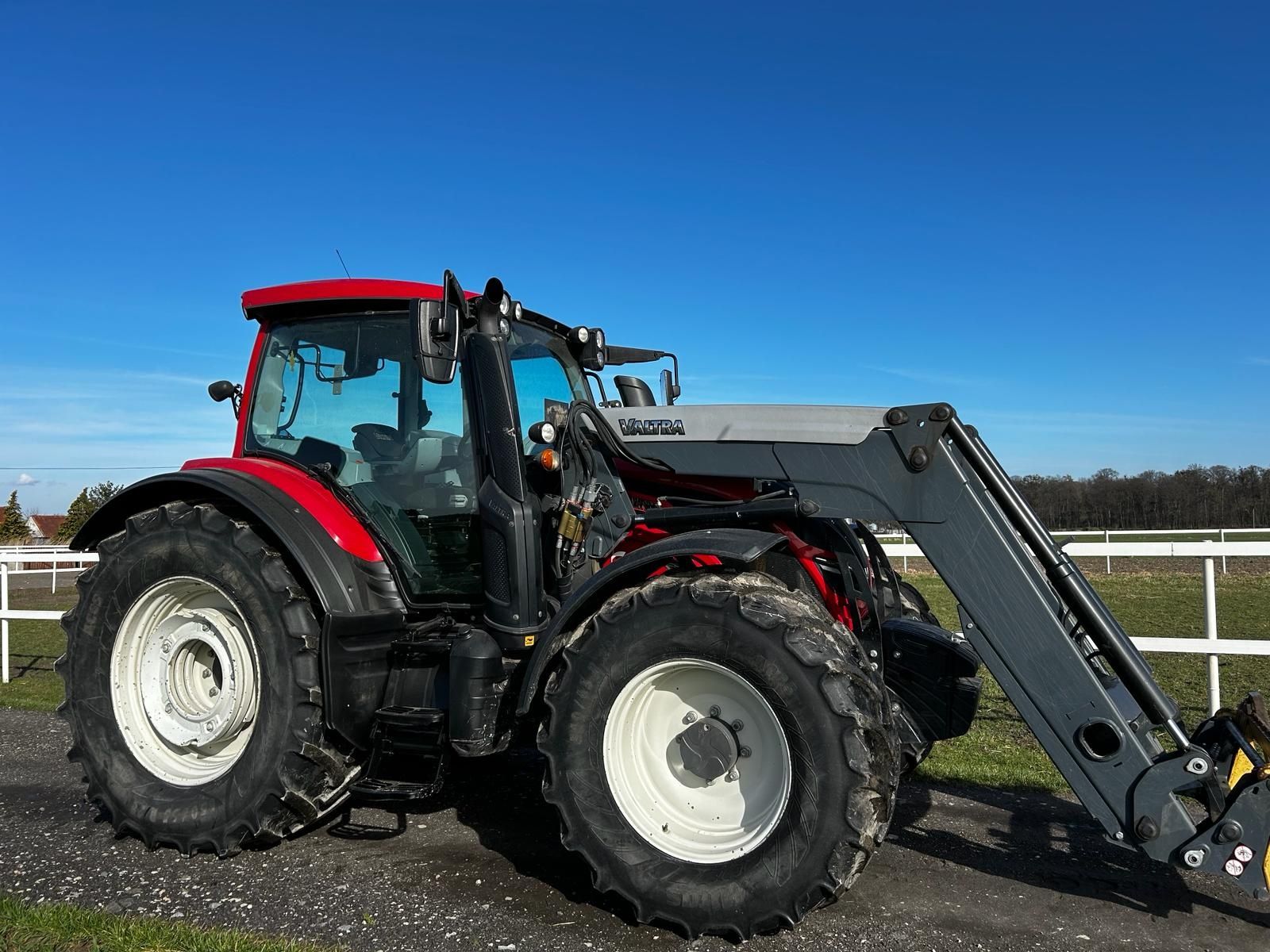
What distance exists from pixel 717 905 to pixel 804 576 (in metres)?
1.44

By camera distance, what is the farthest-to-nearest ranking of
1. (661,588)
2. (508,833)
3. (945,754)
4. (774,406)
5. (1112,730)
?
(945,754) < (508,833) < (774,406) < (661,588) < (1112,730)

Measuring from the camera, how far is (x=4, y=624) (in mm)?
10023

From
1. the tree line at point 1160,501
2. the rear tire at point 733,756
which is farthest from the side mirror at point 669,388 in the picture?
the tree line at point 1160,501

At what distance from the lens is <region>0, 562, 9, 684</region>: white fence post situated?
984 centimetres

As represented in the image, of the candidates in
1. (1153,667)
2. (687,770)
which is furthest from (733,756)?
(1153,667)

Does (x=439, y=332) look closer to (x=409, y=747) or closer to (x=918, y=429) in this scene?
(x=409, y=747)

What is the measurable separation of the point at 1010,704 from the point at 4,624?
32.6 feet

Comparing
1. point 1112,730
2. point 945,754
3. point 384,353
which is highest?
point 384,353

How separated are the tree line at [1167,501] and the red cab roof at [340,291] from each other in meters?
40.9

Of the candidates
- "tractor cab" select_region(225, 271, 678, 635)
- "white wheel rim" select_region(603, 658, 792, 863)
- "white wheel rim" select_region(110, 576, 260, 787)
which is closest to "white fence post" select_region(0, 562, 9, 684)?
"white wheel rim" select_region(110, 576, 260, 787)

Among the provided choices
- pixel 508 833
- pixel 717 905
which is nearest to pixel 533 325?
pixel 508 833

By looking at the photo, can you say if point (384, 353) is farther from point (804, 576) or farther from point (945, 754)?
point (945, 754)

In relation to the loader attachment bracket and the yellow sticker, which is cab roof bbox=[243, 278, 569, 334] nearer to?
the loader attachment bracket

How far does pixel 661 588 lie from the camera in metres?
3.57
